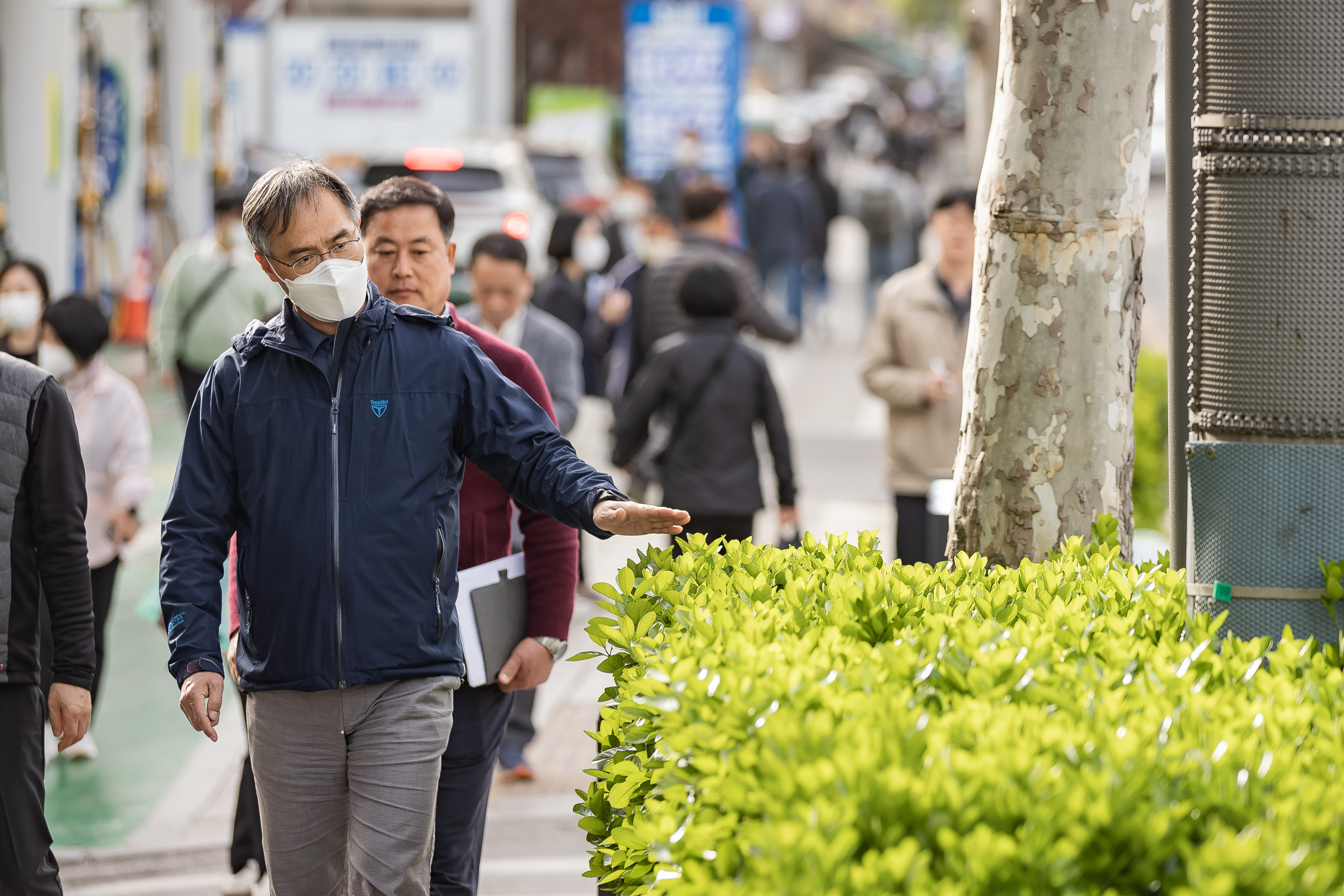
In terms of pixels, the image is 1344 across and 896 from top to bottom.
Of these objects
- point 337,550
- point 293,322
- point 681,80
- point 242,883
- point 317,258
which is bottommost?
point 242,883

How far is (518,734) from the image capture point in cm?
A: 658

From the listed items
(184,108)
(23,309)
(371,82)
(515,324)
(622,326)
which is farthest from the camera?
(371,82)

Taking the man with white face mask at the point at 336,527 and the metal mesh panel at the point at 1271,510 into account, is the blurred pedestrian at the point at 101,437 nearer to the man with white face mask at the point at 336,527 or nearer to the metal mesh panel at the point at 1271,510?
the man with white face mask at the point at 336,527

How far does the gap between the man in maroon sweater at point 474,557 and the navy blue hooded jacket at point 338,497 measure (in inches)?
18.3

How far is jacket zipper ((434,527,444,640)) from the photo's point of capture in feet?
11.9

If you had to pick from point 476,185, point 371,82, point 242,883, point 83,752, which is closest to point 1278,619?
point 242,883

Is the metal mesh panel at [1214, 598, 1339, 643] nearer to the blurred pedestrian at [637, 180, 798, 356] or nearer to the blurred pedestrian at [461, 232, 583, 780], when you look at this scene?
the blurred pedestrian at [461, 232, 583, 780]

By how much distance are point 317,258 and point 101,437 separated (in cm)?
333

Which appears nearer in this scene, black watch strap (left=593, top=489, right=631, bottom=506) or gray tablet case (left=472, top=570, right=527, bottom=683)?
black watch strap (left=593, top=489, right=631, bottom=506)

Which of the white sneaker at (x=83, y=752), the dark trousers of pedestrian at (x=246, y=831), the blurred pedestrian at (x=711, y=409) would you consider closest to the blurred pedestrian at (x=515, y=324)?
the blurred pedestrian at (x=711, y=409)

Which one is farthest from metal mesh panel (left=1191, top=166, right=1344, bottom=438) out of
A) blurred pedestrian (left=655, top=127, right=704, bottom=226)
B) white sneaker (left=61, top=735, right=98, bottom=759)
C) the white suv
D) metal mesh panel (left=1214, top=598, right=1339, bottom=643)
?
blurred pedestrian (left=655, top=127, right=704, bottom=226)

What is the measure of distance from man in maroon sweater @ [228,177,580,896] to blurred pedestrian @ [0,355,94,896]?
0.40 meters

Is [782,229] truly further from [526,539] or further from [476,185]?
[526,539]

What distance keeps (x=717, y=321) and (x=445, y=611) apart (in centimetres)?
367
